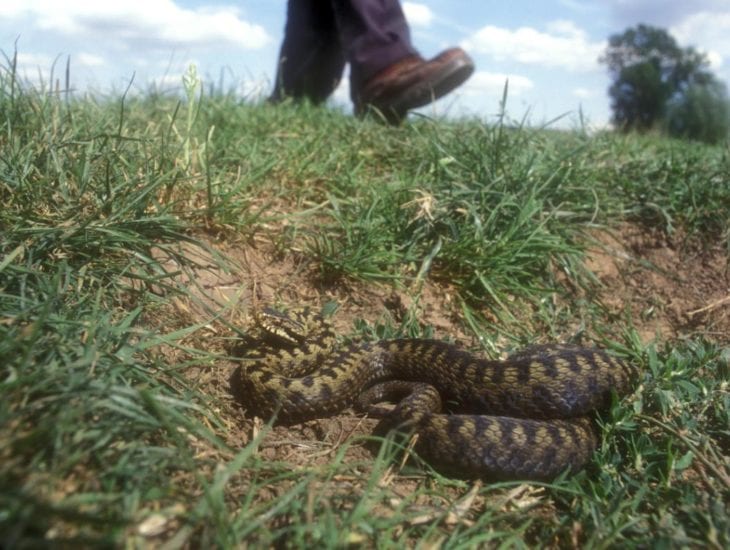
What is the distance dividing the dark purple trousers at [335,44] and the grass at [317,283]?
3.18 ft

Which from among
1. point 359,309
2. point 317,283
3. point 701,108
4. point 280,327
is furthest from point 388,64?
point 701,108

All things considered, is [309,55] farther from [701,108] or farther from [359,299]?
[701,108]

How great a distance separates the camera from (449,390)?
3473 millimetres

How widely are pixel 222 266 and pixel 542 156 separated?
8.56 ft

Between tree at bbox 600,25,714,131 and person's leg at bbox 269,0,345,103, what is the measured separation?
112 feet

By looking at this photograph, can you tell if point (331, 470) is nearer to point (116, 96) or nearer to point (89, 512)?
point (89, 512)

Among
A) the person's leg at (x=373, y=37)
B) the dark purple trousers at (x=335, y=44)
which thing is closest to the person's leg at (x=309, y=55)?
the dark purple trousers at (x=335, y=44)

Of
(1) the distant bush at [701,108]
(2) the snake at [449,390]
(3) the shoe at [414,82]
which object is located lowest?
(2) the snake at [449,390]

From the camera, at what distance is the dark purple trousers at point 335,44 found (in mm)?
6422

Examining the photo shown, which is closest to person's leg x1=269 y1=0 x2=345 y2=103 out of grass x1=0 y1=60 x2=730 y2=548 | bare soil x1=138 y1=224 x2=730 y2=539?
grass x1=0 y1=60 x2=730 y2=548

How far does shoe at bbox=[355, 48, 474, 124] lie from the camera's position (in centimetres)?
604

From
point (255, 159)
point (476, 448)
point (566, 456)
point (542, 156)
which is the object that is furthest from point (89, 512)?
point (542, 156)

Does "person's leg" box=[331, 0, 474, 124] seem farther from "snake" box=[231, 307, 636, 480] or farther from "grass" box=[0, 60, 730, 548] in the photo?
"snake" box=[231, 307, 636, 480]

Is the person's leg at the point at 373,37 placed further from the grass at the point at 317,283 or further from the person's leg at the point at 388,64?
the grass at the point at 317,283
